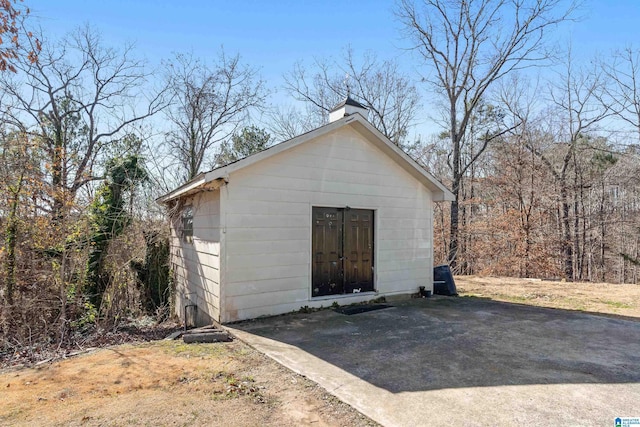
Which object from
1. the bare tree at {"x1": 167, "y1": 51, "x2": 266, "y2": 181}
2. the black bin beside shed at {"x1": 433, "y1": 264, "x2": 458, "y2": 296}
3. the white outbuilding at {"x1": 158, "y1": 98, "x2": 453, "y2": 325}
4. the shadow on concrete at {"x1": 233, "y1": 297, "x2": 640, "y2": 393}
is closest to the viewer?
the shadow on concrete at {"x1": 233, "y1": 297, "x2": 640, "y2": 393}

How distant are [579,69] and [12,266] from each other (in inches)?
887

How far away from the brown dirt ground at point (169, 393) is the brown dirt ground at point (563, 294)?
20.9ft

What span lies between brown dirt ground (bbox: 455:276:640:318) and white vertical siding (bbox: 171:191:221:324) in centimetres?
606

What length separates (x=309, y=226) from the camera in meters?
6.70

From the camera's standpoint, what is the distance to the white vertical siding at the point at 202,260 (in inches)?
238

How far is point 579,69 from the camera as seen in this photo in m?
17.3

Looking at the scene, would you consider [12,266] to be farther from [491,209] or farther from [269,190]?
[491,209]

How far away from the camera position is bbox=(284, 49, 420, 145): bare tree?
762 inches

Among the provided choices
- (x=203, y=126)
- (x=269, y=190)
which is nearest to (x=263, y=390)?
(x=269, y=190)

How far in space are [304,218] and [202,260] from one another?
83.5 inches

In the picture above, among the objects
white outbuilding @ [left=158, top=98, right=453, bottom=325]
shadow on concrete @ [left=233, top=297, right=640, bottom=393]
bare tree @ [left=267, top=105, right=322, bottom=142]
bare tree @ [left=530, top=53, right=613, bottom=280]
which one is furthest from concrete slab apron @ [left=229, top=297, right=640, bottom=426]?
bare tree @ [left=267, top=105, right=322, bottom=142]

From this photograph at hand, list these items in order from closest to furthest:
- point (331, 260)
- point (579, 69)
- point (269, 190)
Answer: point (269, 190) → point (331, 260) → point (579, 69)

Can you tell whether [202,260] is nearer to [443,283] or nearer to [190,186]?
[190,186]

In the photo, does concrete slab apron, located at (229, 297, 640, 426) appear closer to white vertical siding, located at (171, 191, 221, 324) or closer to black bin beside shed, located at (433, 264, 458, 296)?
white vertical siding, located at (171, 191, 221, 324)
